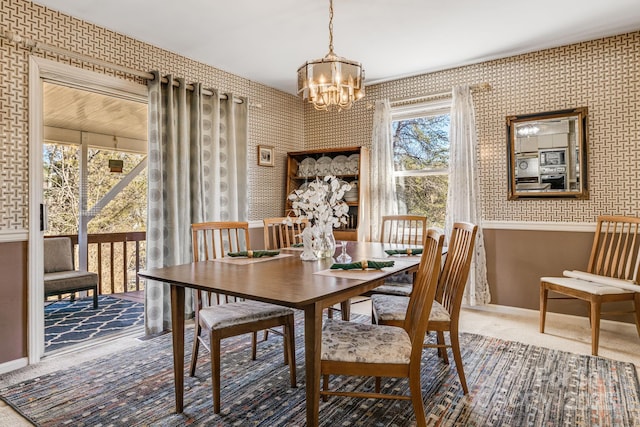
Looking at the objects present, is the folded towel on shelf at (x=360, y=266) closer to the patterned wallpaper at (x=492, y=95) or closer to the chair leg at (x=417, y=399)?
the chair leg at (x=417, y=399)

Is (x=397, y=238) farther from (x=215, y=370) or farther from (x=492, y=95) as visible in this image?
(x=215, y=370)

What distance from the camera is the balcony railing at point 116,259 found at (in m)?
5.11

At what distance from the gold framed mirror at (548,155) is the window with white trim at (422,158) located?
27.0 inches

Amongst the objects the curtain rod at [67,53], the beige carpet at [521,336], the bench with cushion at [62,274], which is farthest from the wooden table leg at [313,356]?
the bench with cushion at [62,274]

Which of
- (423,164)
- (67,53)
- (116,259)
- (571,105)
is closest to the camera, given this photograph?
(67,53)

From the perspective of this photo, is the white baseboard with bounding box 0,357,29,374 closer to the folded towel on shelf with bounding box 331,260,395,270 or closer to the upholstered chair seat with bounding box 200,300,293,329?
the upholstered chair seat with bounding box 200,300,293,329

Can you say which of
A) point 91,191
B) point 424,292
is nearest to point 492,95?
point 424,292

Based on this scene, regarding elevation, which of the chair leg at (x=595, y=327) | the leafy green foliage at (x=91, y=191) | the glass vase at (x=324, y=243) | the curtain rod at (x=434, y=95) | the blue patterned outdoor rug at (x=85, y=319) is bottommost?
the blue patterned outdoor rug at (x=85, y=319)

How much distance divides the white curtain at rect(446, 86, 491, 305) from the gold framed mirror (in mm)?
325

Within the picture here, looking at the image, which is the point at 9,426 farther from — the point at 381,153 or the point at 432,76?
the point at 432,76

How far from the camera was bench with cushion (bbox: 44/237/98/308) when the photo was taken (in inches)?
152

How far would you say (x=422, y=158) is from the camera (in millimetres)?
4391

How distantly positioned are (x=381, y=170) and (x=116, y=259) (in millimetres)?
3733

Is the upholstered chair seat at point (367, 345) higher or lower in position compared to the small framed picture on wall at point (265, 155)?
lower
